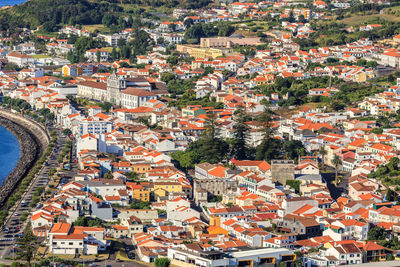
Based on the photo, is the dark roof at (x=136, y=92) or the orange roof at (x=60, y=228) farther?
the dark roof at (x=136, y=92)

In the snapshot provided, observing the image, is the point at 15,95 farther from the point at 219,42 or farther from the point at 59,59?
the point at 219,42

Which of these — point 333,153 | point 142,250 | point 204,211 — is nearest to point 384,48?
point 333,153

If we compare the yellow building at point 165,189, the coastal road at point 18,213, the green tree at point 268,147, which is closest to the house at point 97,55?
the coastal road at point 18,213

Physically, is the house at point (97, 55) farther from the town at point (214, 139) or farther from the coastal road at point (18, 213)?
the coastal road at point (18, 213)

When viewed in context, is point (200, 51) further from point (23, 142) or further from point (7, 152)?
point (7, 152)

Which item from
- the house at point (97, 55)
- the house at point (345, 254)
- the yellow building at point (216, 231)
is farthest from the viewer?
the house at point (97, 55)

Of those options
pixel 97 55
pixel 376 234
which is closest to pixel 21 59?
pixel 97 55

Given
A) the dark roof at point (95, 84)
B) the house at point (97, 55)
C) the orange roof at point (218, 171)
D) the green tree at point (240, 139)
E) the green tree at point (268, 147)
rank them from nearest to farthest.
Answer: the orange roof at point (218, 171)
the green tree at point (268, 147)
the green tree at point (240, 139)
the dark roof at point (95, 84)
the house at point (97, 55)
